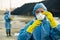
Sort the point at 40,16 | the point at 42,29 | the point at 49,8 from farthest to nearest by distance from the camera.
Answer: the point at 49,8
the point at 40,16
the point at 42,29

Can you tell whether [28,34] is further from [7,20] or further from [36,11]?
[7,20]

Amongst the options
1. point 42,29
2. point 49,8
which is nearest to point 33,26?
point 42,29

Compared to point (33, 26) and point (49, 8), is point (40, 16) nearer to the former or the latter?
point (33, 26)

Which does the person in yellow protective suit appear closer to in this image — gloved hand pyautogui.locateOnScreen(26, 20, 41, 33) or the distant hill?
gloved hand pyautogui.locateOnScreen(26, 20, 41, 33)

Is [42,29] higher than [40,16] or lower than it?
lower

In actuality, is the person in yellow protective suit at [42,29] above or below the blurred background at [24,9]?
above

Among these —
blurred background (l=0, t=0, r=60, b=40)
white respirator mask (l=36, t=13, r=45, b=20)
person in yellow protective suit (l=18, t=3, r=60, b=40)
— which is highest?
white respirator mask (l=36, t=13, r=45, b=20)

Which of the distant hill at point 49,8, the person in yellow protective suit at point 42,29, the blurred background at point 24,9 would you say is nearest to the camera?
the person in yellow protective suit at point 42,29

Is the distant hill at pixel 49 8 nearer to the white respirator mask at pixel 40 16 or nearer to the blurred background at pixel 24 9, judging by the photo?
the blurred background at pixel 24 9

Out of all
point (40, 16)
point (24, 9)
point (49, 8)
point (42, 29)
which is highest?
point (40, 16)

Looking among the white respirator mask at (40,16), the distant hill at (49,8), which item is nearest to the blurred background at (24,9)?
the distant hill at (49,8)

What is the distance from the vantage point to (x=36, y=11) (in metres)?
3.68

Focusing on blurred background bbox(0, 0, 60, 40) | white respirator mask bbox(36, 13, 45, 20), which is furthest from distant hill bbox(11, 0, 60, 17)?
white respirator mask bbox(36, 13, 45, 20)

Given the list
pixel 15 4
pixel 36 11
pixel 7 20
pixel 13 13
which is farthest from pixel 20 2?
pixel 36 11
